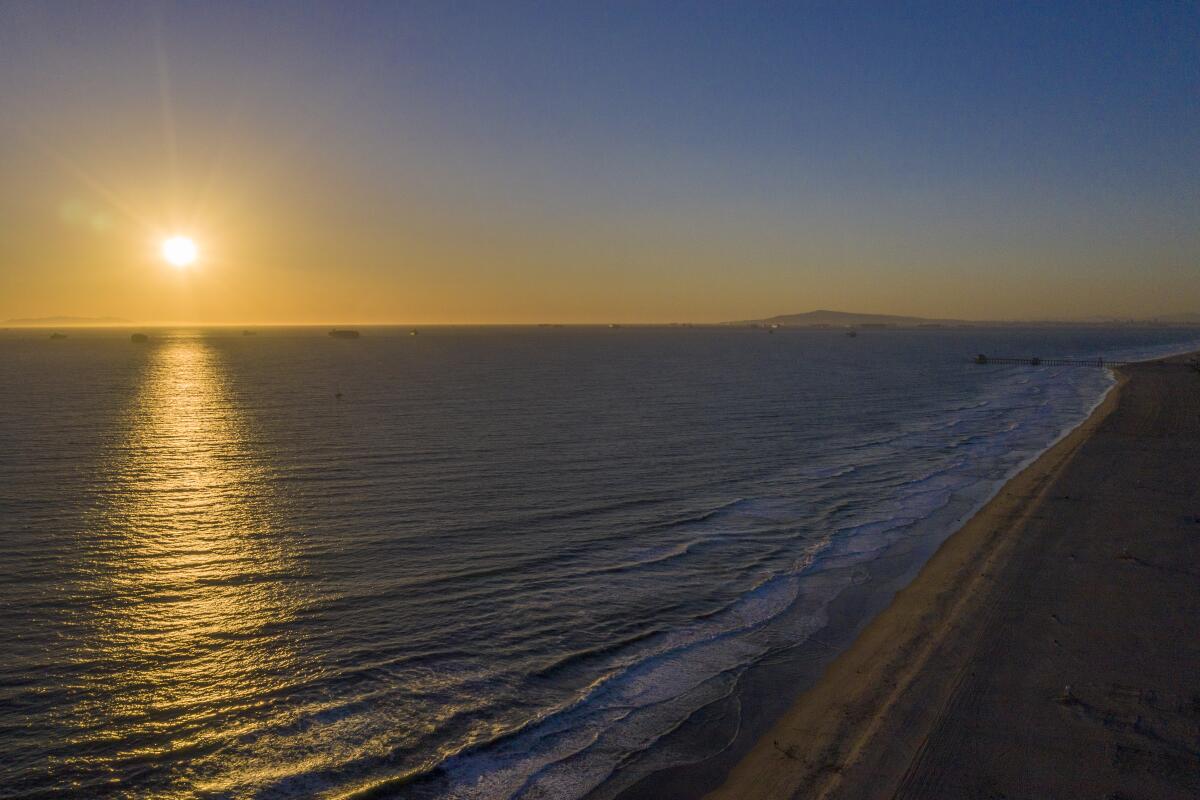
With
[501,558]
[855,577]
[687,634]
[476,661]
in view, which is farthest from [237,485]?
[855,577]

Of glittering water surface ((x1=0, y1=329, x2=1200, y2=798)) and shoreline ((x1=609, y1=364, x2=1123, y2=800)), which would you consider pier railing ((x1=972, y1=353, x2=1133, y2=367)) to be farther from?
shoreline ((x1=609, y1=364, x2=1123, y2=800))

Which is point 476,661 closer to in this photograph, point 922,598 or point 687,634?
point 687,634

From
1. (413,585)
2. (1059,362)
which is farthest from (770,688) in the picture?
(1059,362)

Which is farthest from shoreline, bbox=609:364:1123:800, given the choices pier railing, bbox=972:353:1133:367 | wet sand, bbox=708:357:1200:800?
pier railing, bbox=972:353:1133:367

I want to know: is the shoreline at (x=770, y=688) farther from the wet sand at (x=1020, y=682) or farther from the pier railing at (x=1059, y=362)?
the pier railing at (x=1059, y=362)

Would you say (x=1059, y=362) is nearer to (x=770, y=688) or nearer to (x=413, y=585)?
(x=770, y=688)

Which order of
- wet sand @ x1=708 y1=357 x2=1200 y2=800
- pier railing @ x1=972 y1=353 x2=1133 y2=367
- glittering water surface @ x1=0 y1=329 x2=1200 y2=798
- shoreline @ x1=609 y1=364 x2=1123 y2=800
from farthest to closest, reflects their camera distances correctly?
pier railing @ x1=972 y1=353 x2=1133 y2=367
glittering water surface @ x1=0 y1=329 x2=1200 y2=798
shoreline @ x1=609 y1=364 x2=1123 y2=800
wet sand @ x1=708 y1=357 x2=1200 y2=800
